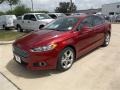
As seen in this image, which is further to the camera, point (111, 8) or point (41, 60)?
point (111, 8)

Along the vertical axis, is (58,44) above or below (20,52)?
above

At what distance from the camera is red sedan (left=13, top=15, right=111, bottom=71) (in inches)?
212

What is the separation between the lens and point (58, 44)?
5500 mm

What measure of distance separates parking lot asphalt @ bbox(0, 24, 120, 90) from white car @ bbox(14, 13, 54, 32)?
26.6 ft

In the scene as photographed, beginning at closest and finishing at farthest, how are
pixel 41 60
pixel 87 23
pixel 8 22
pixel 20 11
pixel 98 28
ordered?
pixel 41 60 → pixel 87 23 → pixel 98 28 → pixel 8 22 → pixel 20 11

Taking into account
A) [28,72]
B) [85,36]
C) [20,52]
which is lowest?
[28,72]

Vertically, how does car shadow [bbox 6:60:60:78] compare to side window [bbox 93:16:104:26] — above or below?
below

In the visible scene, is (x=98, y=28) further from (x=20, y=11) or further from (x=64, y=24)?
(x=20, y=11)

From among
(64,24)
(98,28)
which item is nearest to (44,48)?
(64,24)

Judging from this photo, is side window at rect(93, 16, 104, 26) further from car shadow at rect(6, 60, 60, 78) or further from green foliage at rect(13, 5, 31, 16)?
green foliage at rect(13, 5, 31, 16)

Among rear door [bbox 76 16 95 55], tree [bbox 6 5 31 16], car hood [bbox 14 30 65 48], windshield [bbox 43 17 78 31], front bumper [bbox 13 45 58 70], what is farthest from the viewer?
tree [bbox 6 5 31 16]

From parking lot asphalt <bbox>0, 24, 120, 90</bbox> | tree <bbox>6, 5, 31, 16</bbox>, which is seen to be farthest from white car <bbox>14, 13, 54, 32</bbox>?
tree <bbox>6, 5, 31, 16</bbox>

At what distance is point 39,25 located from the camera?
15.1 m

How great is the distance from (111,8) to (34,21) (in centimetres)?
4713
